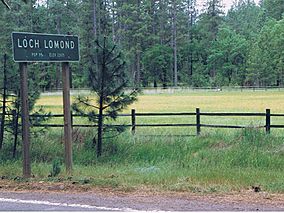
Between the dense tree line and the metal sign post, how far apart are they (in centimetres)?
6038

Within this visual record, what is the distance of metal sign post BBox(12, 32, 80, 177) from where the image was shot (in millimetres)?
7719

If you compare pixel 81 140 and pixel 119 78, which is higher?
pixel 119 78

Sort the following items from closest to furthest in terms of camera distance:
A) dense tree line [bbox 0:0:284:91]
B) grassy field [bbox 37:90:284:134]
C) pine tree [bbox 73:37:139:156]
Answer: pine tree [bbox 73:37:139:156] → grassy field [bbox 37:90:284:134] → dense tree line [bbox 0:0:284:91]

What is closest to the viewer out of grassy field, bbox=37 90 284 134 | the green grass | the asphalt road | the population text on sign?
the asphalt road

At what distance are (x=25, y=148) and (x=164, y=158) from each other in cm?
558

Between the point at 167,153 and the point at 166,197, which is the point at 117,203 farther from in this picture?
the point at 167,153

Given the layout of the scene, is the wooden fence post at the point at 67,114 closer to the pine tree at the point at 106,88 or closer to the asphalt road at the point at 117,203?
the asphalt road at the point at 117,203

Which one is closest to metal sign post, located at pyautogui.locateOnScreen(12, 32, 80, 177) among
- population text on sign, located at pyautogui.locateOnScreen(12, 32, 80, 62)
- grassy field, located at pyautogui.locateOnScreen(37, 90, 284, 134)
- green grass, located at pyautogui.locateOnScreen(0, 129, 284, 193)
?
population text on sign, located at pyautogui.locateOnScreen(12, 32, 80, 62)

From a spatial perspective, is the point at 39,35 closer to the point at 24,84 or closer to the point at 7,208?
the point at 24,84

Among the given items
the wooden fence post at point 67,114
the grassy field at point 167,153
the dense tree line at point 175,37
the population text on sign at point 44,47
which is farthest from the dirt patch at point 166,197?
the dense tree line at point 175,37

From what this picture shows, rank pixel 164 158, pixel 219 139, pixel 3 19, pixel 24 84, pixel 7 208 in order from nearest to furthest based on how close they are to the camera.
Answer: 1. pixel 7 208
2. pixel 24 84
3. pixel 164 158
4. pixel 219 139
5. pixel 3 19

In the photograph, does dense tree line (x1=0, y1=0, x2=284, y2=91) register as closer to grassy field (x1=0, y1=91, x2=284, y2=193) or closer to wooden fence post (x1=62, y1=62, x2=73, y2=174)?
grassy field (x1=0, y1=91, x2=284, y2=193)

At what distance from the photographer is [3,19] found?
6438cm

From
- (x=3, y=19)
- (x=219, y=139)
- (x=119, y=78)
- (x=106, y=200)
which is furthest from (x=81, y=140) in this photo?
(x=3, y=19)
